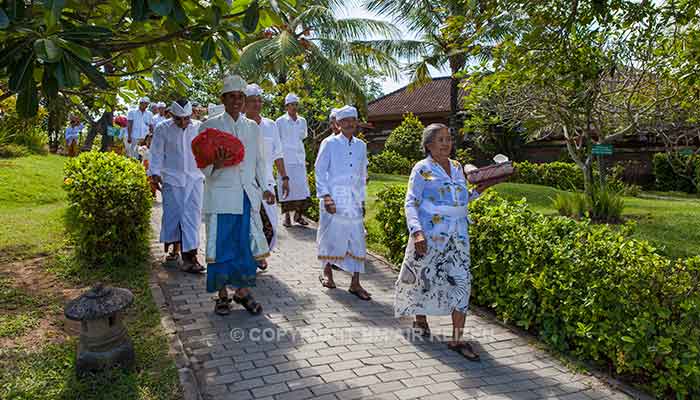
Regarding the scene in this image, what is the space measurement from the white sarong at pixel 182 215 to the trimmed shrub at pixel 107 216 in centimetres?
30

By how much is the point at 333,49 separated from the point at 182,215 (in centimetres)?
1708

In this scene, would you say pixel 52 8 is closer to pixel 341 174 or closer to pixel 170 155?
pixel 341 174

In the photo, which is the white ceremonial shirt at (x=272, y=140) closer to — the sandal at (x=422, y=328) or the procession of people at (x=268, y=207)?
the procession of people at (x=268, y=207)

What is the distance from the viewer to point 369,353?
4371 mm

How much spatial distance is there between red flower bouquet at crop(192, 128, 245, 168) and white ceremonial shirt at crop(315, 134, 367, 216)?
4.36 feet

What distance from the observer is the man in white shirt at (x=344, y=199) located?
19.2ft

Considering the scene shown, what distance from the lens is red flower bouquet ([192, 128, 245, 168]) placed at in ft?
15.5

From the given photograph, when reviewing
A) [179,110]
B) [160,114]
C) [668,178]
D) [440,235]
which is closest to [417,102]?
[668,178]

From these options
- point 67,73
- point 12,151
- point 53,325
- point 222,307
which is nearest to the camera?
point 67,73

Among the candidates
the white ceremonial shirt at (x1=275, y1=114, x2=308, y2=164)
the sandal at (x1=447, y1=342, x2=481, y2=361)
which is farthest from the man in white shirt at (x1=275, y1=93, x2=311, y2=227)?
the sandal at (x1=447, y1=342, x2=481, y2=361)

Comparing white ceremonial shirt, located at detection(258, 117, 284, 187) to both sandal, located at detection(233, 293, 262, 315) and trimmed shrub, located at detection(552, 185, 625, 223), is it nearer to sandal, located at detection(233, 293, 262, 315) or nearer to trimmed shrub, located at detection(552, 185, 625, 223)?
sandal, located at detection(233, 293, 262, 315)

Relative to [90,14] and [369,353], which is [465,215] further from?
[90,14]

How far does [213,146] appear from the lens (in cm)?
471

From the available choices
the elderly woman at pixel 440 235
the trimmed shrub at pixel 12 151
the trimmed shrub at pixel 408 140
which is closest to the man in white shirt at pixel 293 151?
the elderly woman at pixel 440 235
